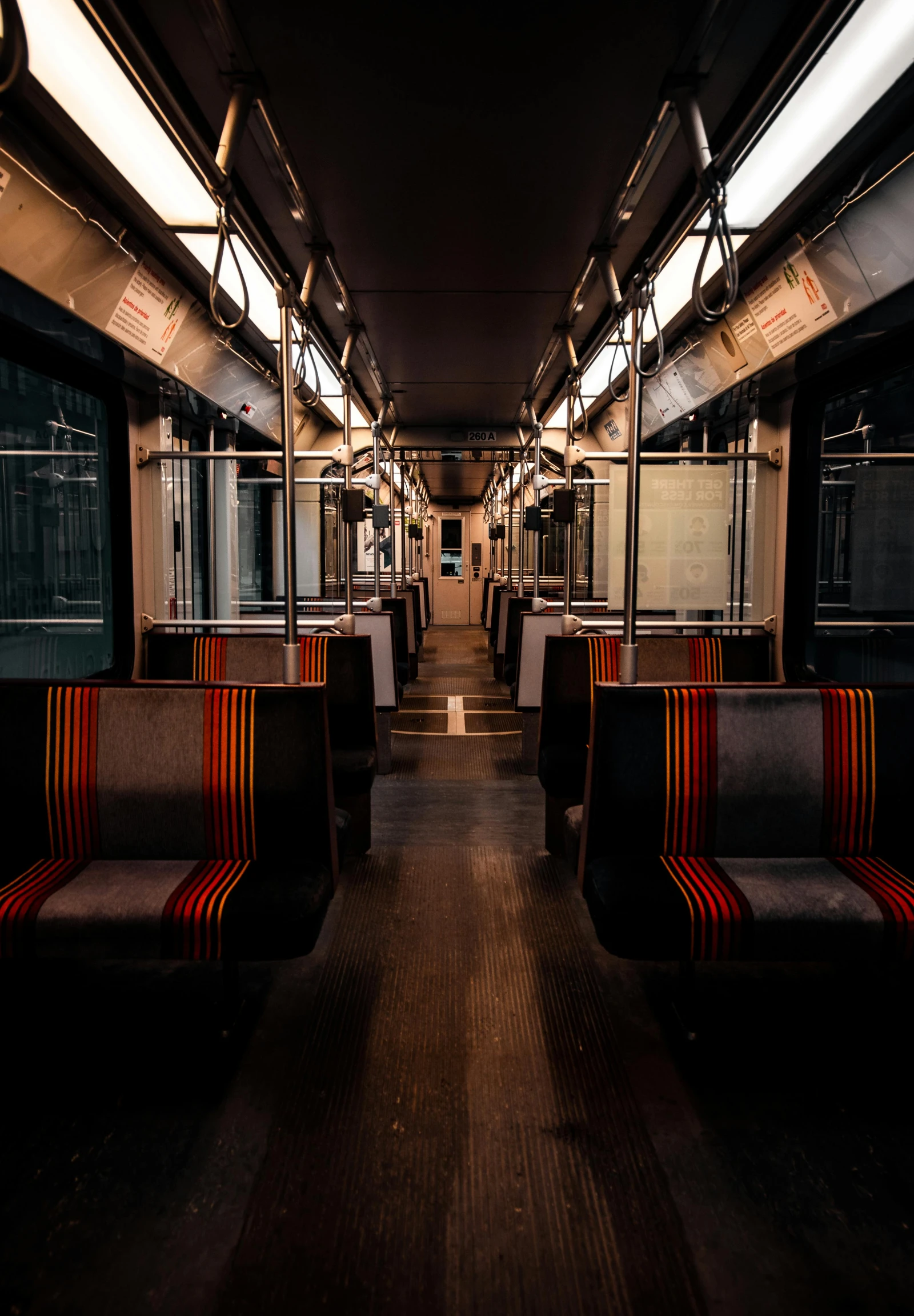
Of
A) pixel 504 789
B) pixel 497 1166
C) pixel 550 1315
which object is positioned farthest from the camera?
pixel 504 789

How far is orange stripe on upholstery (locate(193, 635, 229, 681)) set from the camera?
3727 millimetres

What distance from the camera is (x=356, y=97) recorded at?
2.33m

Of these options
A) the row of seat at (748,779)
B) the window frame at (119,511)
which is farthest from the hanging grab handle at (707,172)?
the window frame at (119,511)

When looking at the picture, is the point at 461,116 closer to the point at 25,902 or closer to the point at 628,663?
the point at 628,663

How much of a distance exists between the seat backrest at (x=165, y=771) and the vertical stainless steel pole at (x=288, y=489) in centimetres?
32

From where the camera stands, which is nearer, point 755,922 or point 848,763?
point 755,922

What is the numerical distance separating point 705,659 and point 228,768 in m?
2.43

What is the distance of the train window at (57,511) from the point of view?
3926 millimetres

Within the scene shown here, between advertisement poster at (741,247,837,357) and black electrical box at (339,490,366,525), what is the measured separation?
196 cm

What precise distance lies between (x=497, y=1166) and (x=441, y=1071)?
1.16 feet

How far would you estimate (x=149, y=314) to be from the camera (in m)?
3.36

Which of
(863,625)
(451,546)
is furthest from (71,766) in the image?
(451,546)

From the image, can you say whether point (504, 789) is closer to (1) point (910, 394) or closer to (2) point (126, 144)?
(2) point (126, 144)

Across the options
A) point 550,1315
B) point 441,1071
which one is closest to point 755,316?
point 441,1071
